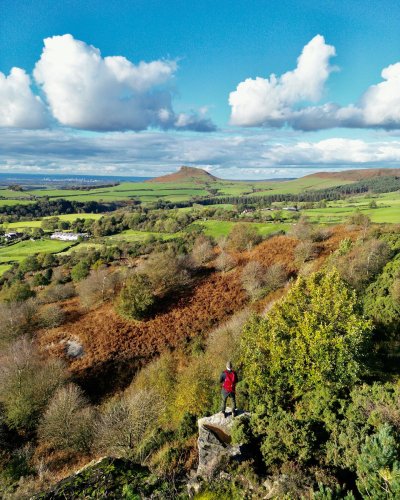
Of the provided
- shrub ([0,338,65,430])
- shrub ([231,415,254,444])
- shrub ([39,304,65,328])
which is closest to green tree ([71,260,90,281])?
shrub ([39,304,65,328])

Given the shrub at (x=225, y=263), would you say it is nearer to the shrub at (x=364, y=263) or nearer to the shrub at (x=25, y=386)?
the shrub at (x=364, y=263)

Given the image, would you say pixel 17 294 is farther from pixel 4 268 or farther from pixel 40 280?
pixel 4 268

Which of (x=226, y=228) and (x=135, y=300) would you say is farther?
(x=226, y=228)

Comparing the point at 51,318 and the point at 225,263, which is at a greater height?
the point at 225,263

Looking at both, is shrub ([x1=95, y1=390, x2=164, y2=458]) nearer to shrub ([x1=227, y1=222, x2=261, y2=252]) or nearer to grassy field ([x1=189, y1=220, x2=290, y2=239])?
shrub ([x1=227, y1=222, x2=261, y2=252])

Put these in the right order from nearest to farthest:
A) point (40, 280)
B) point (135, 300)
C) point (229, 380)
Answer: point (229, 380), point (135, 300), point (40, 280)

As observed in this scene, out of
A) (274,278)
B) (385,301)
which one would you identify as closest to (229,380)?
(385,301)
